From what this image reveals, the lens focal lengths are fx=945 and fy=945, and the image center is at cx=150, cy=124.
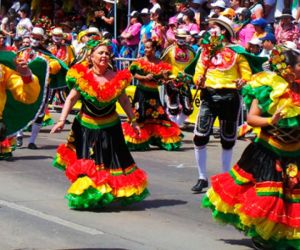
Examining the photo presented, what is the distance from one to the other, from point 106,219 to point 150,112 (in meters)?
6.45

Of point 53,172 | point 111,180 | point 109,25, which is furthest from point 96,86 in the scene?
point 109,25

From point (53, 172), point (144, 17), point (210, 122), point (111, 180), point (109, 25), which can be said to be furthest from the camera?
point (109, 25)

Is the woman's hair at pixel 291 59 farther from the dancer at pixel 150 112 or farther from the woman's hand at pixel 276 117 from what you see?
the dancer at pixel 150 112

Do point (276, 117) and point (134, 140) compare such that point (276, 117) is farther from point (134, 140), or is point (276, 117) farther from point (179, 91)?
point (179, 91)

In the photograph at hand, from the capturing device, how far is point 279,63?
26.8 ft

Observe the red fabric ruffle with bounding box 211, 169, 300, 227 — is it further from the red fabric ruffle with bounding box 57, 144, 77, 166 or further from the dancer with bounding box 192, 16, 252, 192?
the dancer with bounding box 192, 16, 252, 192

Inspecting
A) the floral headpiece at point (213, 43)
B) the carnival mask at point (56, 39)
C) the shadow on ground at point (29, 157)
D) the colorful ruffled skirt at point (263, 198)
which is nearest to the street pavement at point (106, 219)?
the colorful ruffled skirt at point (263, 198)

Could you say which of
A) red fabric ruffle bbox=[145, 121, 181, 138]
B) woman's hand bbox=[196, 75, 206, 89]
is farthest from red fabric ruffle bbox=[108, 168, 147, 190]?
red fabric ruffle bbox=[145, 121, 181, 138]

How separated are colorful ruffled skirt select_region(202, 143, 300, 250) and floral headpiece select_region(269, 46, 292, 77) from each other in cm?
69

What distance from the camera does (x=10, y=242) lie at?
8445mm

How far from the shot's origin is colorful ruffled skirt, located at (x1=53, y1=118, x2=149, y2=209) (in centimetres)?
1002

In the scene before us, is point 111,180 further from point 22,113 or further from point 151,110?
point 151,110

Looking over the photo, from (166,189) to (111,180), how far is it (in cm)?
175

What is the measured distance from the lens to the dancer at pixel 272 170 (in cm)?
801
